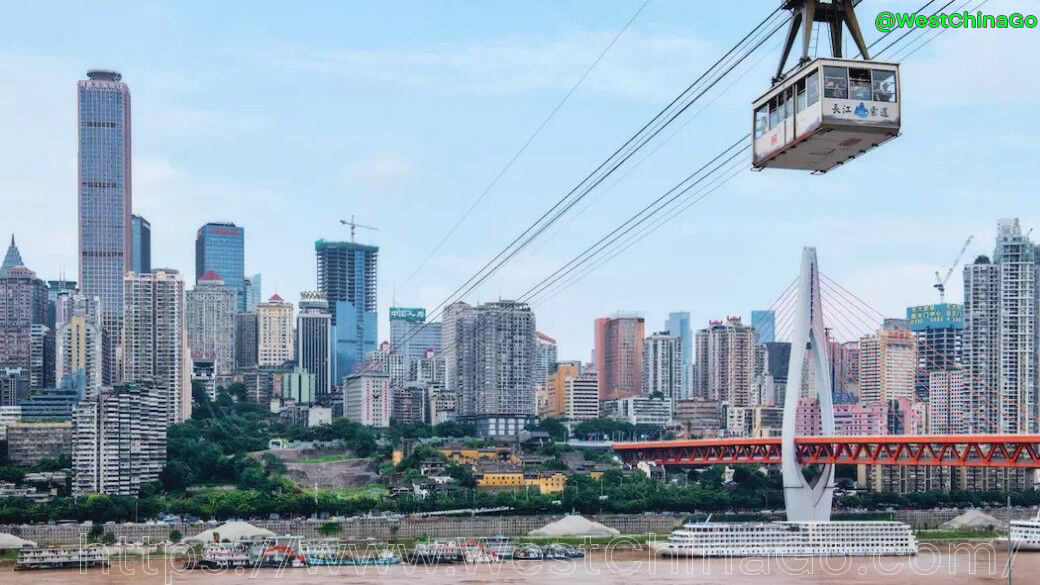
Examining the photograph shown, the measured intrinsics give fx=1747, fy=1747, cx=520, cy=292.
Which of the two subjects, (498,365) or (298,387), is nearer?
(498,365)

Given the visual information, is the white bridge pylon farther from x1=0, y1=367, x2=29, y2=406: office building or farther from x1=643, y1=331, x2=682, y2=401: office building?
x1=643, y1=331, x2=682, y2=401: office building

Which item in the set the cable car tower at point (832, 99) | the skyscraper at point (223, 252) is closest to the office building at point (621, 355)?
the skyscraper at point (223, 252)

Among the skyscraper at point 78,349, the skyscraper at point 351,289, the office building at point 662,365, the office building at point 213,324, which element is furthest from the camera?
the skyscraper at point 351,289

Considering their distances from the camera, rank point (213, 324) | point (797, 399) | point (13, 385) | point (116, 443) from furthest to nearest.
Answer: point (213, 324), point (13, 385), point (116, 443), point (797, 399)

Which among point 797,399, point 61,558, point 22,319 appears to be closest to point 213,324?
point 22,319

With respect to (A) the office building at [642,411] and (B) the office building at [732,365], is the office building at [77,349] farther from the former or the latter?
(B) the office building at [732,365]

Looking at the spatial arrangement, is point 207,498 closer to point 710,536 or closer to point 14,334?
point 710,536

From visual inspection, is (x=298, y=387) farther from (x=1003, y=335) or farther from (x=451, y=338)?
(x=1003, y=335)
